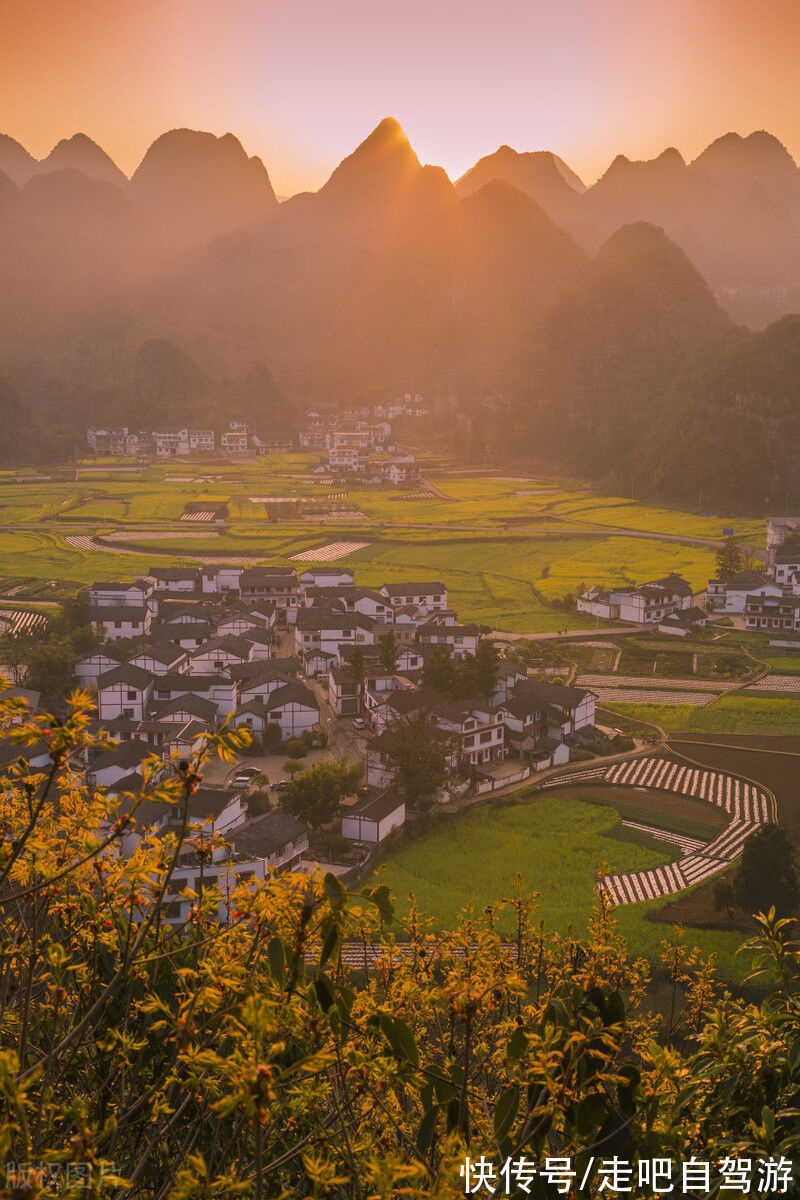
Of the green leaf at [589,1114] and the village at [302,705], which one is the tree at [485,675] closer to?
the village at [302,705]

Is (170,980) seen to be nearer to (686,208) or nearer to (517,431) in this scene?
(517,431)

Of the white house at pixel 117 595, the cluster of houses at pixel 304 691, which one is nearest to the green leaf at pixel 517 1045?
the cluster of houses at pixel 304 691

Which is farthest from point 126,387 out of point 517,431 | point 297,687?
point 297,687

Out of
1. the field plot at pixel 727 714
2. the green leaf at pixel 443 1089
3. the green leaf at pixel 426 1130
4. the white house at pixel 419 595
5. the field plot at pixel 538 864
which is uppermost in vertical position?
the green leaf at pixel 443 1089

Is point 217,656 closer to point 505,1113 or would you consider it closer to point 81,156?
point 505,1113

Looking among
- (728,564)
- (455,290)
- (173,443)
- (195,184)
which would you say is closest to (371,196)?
(195,184)

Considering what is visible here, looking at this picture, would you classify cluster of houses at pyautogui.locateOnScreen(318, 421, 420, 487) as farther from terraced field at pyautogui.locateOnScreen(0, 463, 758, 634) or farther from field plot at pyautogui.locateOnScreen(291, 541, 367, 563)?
field plot at pyautogui.locateOnScreen(291, 541, 367, 563)
